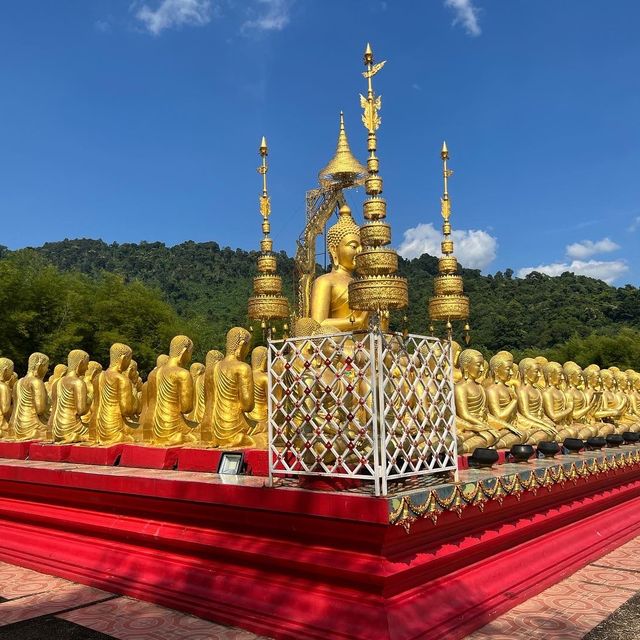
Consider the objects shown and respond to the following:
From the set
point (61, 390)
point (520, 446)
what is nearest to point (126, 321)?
point (61, 390)

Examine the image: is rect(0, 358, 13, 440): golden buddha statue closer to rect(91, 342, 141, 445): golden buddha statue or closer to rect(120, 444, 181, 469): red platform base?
rect(91, 342, 141, 445): golden buddha statue

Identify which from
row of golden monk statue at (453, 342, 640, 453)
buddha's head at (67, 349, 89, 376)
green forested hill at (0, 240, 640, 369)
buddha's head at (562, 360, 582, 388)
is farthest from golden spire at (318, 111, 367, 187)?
green forested hill at (0, 240, 640, 369)

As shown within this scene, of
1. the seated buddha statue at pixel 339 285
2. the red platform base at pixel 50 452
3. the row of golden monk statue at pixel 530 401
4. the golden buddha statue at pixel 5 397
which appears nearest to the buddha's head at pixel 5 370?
the golden buddha statue at pixel 5 397

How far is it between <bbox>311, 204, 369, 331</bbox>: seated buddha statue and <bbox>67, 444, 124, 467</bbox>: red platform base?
114 inches

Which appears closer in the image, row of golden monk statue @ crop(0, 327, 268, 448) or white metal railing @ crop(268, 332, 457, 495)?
white metal railing @ crop(268, 332, 457, 495)

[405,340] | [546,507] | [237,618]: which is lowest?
[237,618]

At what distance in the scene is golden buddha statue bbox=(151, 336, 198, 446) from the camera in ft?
27.2

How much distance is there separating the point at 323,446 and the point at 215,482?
118cm

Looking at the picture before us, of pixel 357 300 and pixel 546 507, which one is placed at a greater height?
pixel 357 300

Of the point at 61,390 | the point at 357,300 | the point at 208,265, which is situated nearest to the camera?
the point at 357,300

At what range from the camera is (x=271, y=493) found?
4918mm

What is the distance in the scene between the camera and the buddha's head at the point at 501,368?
1002 cm

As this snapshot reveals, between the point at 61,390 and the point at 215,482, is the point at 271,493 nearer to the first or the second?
the point at 215,482

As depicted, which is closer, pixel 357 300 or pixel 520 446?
pixel 357 300
